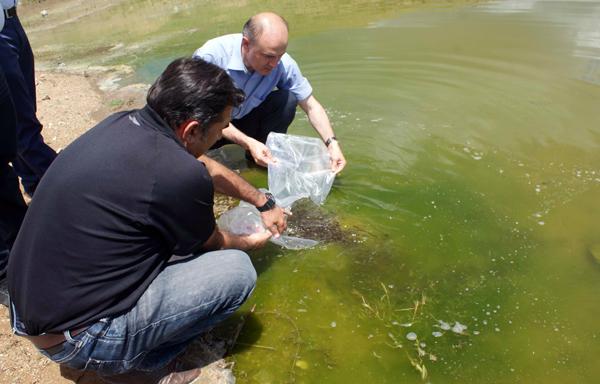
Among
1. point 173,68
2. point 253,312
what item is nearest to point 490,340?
point 253,312

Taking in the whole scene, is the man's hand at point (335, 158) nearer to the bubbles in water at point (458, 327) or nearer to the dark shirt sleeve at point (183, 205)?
the bubbles in water at point (458, 327)

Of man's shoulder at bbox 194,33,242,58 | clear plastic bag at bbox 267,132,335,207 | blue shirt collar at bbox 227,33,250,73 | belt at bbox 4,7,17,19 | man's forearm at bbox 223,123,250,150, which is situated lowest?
clear plastic bag at bbox 267,132,335,207

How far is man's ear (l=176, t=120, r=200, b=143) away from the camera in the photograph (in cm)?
187

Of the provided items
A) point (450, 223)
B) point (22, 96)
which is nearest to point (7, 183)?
point (22, 96)

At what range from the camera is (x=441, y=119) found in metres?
4.70

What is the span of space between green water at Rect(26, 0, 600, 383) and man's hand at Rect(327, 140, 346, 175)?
30 cm

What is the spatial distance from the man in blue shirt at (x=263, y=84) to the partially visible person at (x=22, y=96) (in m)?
1.21

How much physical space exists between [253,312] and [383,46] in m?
5.28

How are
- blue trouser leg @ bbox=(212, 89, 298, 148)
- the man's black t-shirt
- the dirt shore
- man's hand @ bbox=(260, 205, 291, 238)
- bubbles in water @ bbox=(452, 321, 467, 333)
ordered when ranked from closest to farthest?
the man's black t-shirt
the dirt shore
bubbles in water @ bbox=(452, 321, 467, 333)
man's hand @ bbox=(260, 205, 291, 238)
blue trouser leg @ bbox=(212, 89, 298, 148)

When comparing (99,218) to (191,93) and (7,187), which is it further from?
(7,187)

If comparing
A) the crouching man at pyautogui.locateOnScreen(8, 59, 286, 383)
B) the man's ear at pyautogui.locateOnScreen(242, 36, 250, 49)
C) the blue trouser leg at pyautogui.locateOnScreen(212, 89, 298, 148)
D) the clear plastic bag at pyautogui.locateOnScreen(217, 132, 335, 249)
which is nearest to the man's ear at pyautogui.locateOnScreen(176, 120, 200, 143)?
the crouching man at pyautogui.locateOnScreen(8, 59, 286, 383)

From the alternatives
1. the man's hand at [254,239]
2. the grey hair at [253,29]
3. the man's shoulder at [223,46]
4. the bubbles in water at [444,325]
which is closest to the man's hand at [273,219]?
the man's hand at [254,239]

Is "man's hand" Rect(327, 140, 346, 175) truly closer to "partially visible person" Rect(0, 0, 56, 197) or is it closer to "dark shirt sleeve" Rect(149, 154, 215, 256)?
"dark shirt sleeve" Rect(149, 154, 215, 256)

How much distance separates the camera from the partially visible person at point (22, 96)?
119 inches
